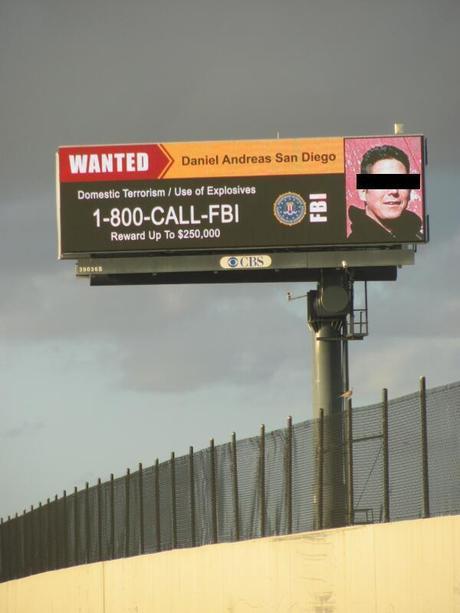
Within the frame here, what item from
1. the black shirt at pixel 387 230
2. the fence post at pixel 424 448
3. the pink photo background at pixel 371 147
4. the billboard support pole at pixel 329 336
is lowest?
the fence post at pixel 424 448

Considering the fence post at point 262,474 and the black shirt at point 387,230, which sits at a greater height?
the black shirt at point 387,230

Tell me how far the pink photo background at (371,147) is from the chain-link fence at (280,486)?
13.9 meters

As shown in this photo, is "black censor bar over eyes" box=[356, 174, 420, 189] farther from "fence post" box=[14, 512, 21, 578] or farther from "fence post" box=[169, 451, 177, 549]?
"fence post" box=[169, 451, 177, 549]

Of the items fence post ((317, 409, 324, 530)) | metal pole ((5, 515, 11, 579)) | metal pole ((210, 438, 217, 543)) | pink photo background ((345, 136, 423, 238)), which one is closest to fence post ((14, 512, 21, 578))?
metal pole ((5, 515, 11, 579))

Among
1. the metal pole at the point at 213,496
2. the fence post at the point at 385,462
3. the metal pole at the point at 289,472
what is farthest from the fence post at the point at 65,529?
the fence post at the point at 385,462

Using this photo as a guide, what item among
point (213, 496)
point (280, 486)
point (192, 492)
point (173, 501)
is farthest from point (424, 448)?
point (173, 501)

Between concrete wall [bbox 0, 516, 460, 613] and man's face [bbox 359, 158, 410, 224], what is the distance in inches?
709

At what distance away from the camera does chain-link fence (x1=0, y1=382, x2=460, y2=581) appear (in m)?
19.0

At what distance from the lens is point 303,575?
2236 cm

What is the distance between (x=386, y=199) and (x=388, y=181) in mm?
558

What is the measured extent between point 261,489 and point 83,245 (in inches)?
1027

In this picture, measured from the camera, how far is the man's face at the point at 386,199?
50.7 metres

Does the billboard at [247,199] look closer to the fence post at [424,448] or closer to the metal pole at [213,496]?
the metal pole at [213,496]

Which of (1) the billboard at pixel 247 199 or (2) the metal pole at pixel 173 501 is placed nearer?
(2) the metal pole at pixel 173 501
